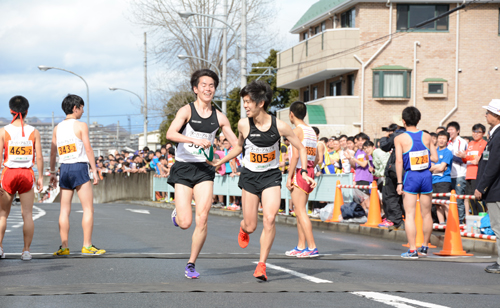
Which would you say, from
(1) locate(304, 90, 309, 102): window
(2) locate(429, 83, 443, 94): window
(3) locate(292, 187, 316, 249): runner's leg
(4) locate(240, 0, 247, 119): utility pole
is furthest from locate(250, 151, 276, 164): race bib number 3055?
(1) locate(304, 90, 309, 102): window

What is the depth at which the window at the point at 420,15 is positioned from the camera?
109 ft

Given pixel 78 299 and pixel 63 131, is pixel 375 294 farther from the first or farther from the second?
pixel 63 131

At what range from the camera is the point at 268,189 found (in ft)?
23.3

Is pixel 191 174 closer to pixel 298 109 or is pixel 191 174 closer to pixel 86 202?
pixel 86 202

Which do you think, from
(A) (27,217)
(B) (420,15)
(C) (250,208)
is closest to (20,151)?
(A) (27,217)

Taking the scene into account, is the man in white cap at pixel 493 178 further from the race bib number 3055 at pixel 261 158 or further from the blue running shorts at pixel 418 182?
the race bib number 3055 at pixel 261 158

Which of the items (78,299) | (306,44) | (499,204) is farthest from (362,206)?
(306,44)

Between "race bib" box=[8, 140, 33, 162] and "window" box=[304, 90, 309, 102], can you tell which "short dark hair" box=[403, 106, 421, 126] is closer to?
"race bib" box=[8, 140, 33, 162]

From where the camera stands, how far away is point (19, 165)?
8.55m

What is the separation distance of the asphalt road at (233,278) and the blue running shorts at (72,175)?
3.29 feet

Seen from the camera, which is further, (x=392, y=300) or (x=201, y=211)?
(x=201, y=211)

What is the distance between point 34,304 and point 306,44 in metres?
32.9

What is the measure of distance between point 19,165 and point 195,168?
112 inches

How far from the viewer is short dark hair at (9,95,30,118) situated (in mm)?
8773
